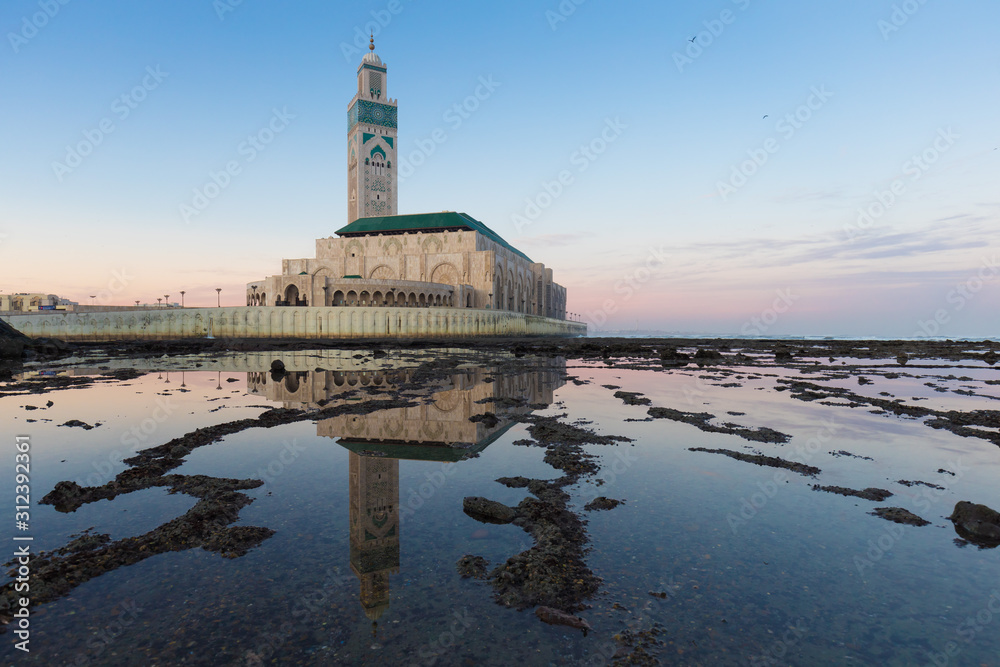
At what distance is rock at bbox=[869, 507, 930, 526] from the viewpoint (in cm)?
443

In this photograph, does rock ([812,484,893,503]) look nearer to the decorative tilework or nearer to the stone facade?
the stone facade

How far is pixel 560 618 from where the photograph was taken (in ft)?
9.50

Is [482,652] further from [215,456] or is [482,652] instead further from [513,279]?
[513,279]

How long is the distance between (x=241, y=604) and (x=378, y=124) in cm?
10255

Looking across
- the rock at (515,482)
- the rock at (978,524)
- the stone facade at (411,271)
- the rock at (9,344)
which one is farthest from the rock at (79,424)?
the stone facade at (411,271)

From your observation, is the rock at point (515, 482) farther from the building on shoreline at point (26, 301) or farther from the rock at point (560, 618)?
the building on shoreline at point (26, 301)

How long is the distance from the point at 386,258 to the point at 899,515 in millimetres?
76062

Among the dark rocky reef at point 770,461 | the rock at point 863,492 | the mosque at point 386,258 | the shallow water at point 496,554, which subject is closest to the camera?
the shallow water at point 496,554

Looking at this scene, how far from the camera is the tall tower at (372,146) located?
92250 millimetres

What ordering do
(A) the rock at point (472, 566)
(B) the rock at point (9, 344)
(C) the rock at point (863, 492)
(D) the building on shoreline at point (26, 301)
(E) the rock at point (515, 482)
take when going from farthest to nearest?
(D) the building on shoreline at point (26, 301), (B) the rock at point (9, 344), (E) the rock at point (515, 482), (C) the rock at point (863, 492), (A) the rock at point (472, 566)

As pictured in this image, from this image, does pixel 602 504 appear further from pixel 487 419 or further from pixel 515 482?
pixel 487 419

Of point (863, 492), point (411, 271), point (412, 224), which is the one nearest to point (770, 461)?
point (863, 492)

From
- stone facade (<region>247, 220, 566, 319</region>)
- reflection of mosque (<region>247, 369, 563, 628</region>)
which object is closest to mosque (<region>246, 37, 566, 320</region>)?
stone facade (<region>247, 220, 566, 319</region>)

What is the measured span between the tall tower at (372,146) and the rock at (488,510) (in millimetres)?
94828
